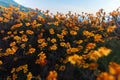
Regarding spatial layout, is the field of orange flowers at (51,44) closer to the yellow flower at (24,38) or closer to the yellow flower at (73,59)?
the yellow flower at (24,38)

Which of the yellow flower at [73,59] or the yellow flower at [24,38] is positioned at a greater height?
the yellow flower at [73,59]

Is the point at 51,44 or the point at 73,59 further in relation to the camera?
the point at 51,44

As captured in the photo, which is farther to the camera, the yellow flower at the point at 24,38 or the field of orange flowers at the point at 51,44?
the yellow flower at the point at 24,38

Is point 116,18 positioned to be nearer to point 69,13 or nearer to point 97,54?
point 69,13

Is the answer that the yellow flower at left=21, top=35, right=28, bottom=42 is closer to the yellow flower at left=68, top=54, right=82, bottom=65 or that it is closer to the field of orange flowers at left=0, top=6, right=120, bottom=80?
the field of orange flowers at left=0, top=6, right=120, bottom=80

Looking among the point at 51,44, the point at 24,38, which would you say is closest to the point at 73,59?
the point at 51,44

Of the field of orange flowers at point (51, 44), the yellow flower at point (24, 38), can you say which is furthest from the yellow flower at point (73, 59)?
the yellow flower at point (24, 38)

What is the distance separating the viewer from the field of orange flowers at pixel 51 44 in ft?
15.6

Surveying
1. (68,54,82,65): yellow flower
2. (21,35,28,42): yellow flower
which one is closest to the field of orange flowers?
(21,35,28,42): yellow flower

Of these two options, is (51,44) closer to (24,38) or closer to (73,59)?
(24,38)

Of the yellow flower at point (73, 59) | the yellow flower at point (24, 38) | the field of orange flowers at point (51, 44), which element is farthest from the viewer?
the yellow flower at point (24, 38)

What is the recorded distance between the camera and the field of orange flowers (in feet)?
15.6

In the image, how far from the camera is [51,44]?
5.75 meters

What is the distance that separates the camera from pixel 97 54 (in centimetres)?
268
